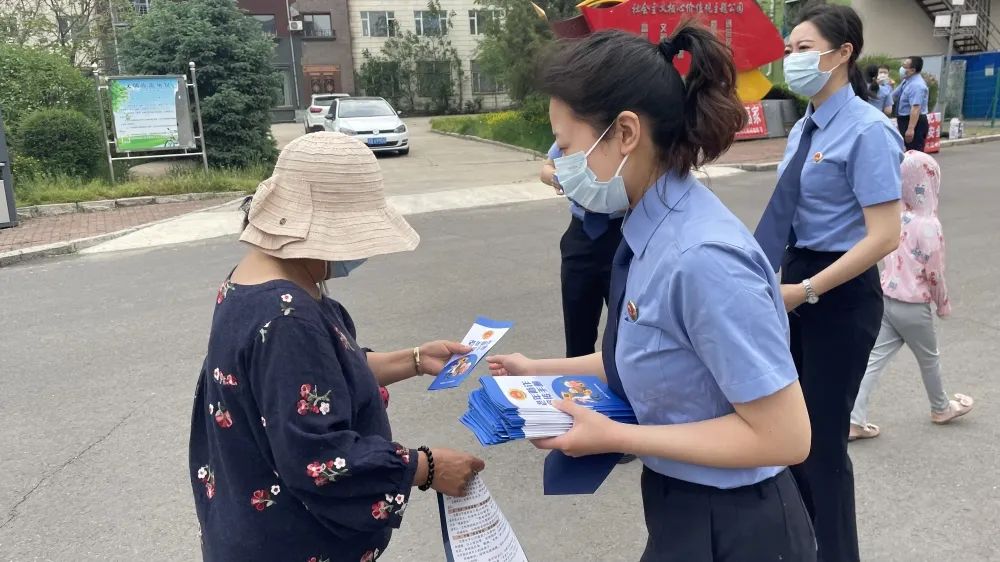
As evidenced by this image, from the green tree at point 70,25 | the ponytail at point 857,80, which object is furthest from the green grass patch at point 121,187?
the ponytail at point 857,80

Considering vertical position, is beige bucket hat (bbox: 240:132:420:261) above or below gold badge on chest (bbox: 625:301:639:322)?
above

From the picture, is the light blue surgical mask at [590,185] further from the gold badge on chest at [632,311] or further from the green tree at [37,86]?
the green tree at [37,86]

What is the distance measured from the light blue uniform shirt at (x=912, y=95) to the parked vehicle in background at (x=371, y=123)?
11.3 metres

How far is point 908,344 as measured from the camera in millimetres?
3781

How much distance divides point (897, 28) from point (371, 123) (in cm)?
1814

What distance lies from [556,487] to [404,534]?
1.64 m

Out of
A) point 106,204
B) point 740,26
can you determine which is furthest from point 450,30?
point 740,26

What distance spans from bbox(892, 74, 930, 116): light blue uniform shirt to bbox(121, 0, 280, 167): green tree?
12.0m

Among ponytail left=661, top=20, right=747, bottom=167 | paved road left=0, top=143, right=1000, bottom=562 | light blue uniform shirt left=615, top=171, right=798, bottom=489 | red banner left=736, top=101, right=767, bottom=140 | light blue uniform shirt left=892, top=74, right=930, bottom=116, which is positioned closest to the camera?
light blue uniform shirt left=615, top=171, right=798, bottom=489

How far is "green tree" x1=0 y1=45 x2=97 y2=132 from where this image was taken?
13125 millimetres

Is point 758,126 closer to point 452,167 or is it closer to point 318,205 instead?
point 452,167

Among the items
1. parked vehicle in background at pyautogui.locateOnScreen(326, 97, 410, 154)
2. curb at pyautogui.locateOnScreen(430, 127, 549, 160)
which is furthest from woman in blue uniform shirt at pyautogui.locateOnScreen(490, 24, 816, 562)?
parked vehicle in background at pyautogui.locateOnScreen(326, 97, 410, 154)

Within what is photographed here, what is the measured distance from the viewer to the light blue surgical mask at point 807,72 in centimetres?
256

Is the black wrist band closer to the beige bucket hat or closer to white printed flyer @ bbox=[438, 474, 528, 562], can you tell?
white printed flyer @ bbox=[438, 474, 528, 562]
